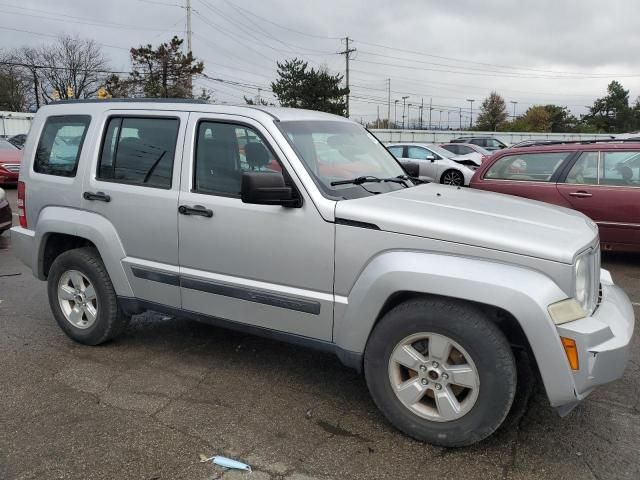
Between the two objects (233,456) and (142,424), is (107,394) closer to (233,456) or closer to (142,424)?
(142,424)

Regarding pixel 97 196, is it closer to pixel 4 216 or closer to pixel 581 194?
pixel 4 216

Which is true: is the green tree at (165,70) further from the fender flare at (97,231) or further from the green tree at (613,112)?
the green tree at (613,112)

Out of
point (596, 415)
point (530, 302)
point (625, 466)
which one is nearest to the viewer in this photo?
point (530, 302)

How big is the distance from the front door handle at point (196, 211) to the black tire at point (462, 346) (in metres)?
1.32

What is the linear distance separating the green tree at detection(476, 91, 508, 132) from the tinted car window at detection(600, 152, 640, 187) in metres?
74.5

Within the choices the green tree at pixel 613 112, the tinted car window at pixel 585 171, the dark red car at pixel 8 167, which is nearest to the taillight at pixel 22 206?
the tinted car window at pixel 585 171

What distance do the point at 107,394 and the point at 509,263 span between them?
2623 millimetres

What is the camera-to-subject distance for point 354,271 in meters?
3.12

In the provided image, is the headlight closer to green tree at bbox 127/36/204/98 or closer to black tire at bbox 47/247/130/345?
Answer: black tire at bbox 47/247/130/345

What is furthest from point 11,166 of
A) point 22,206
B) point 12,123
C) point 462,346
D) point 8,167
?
point 12,123

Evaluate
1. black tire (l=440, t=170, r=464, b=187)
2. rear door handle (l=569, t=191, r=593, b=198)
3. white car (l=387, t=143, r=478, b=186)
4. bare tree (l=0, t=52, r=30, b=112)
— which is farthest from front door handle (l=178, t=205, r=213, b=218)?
bare tree (l=0, t=52, r=30, b=112)

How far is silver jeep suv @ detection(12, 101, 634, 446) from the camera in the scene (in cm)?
275

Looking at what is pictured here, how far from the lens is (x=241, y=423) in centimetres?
326

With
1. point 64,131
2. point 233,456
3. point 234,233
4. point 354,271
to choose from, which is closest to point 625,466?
point 354,271
